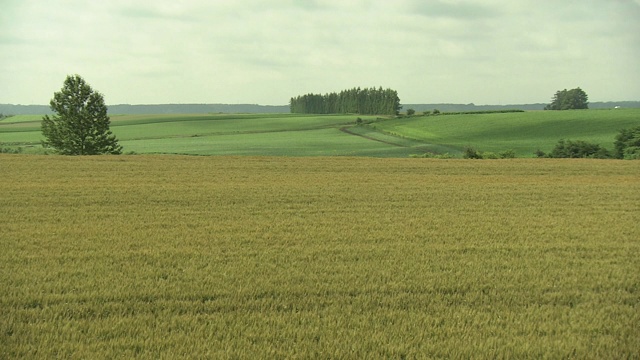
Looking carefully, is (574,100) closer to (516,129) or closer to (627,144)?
(516,129)

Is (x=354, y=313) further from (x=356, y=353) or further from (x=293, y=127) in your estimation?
(x=293, y=127)

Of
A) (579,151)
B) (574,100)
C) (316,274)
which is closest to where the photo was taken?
(316,274)

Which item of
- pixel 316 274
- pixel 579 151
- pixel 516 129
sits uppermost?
pixel 516 129

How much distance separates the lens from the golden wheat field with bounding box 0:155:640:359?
6.64m

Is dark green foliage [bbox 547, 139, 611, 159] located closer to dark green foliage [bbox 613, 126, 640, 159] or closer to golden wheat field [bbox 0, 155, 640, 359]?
dark green foliage [bbox 613, 126, 640, 159]

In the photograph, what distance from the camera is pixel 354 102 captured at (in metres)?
164

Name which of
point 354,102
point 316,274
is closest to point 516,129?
point 316,274

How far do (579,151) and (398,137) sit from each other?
110 feet

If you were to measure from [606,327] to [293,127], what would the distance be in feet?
314

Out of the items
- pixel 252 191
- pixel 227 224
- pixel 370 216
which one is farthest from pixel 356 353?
pixel 252 191

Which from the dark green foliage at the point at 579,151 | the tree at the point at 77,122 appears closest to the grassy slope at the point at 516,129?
the dark green foliage at the point at 579,151

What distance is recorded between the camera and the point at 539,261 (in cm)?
1063

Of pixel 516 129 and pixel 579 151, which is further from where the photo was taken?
pixel 516 129

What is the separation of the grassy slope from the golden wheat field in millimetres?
40286
